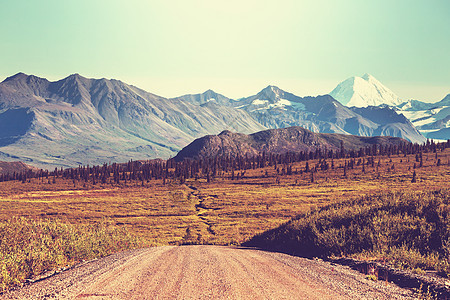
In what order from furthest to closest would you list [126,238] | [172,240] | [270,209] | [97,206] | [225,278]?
[97,206] < [270,209] < [172,240] < [126,238] < [225,278]

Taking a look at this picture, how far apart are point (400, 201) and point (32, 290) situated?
2567 centimetres

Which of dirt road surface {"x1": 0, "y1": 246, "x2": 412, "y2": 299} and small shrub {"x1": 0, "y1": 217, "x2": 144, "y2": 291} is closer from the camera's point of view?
dirt road surface {"x1": 0, "y1": 246, "x2": 412, "y2": 299}

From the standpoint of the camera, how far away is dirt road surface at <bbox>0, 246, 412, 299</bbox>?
12.2 m

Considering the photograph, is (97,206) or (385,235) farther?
(97,206)

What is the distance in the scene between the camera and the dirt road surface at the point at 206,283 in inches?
480

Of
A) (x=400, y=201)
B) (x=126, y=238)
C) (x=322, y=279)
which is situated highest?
(x=400, y=201)

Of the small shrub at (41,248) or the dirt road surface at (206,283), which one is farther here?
the small shrub at (41,248)

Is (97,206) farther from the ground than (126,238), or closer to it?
closer to it

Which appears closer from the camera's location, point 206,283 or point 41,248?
point 206,283

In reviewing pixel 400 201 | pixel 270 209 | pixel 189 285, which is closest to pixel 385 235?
pixel 400 201

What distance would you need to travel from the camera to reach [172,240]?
5016 cm

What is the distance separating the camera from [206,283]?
44.4 ft

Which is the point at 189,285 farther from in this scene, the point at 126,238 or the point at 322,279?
the point at 126,238

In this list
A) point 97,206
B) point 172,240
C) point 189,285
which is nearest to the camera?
point 189,285
